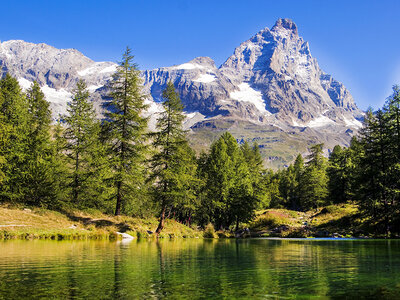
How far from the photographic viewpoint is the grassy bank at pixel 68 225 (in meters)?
26.5

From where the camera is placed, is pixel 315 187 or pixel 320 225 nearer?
pixel 320 225

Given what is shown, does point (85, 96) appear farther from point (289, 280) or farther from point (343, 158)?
point (343, 158)

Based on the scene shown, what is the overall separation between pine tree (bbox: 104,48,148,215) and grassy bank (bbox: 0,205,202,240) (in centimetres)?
291

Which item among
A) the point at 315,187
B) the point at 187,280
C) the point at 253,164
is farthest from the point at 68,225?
the point at 253,164

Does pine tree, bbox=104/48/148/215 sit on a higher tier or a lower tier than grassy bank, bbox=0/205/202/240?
higher

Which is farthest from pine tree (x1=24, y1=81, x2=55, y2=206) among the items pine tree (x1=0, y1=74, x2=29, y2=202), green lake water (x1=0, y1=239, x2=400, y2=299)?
green lake water (x1=0, y1=239, x2=400, y2=299)

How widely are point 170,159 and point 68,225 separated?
11.9 meters

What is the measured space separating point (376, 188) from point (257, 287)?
35557 millimetres

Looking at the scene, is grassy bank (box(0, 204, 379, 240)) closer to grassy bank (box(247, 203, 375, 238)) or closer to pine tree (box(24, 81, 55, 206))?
grassy bank (box(247, 203, 375, 238))

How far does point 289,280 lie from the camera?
9805 mm

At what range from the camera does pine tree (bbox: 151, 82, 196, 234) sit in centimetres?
3488

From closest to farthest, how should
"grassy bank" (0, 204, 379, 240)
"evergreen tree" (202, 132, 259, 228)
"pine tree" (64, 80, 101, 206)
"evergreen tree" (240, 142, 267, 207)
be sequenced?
"grassy bank" (0, 204, 379, 240) < "pine tree" (64, 80, 101, 206) < "evergreen tree" (202, 132, 259, 228) < "evergreen tree" (240, 142, 267, 207)

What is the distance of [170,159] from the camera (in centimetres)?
3572

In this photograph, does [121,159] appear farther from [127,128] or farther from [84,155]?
[84,155]
